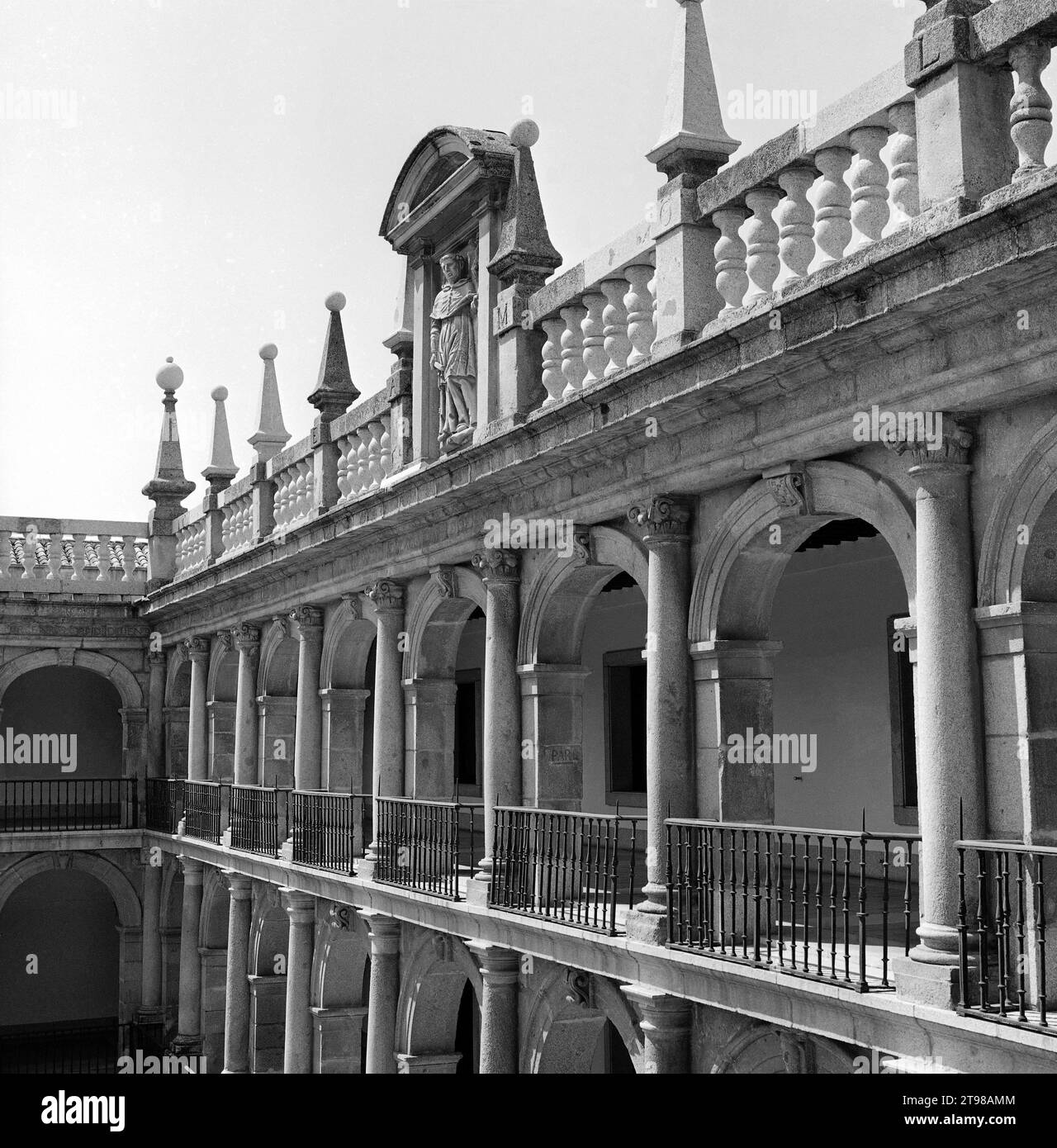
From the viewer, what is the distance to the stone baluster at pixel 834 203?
7.89m

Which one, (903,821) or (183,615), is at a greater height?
(183,615)

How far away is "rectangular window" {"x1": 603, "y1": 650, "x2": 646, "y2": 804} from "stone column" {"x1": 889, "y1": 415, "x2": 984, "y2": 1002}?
9.48m

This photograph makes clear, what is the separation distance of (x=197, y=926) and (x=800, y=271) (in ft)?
52.1

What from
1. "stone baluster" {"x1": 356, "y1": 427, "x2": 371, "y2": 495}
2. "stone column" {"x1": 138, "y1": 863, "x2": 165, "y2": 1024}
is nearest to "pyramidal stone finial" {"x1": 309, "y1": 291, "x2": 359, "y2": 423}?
"stone baluster" {"x1": 356, "y1": 427, "x2": 371, "y2": 495}

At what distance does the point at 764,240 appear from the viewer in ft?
28.5

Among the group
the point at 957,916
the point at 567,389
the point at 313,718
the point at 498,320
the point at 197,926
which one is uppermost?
the point at 498,320

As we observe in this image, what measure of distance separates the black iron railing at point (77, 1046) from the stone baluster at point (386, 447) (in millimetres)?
12196

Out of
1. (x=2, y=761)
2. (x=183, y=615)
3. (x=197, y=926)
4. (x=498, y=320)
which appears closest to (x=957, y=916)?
(x=498, y=320)

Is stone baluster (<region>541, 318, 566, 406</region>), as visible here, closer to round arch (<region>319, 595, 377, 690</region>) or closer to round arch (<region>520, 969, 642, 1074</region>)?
round arch (<region>520, 969, 642, 1074</region>)

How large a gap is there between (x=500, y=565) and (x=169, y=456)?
1481 cm

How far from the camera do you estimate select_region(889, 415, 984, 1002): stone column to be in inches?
290

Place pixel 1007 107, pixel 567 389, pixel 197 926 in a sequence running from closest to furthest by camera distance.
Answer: pixel 1007 107
pixel 567 389
pixel 197 926

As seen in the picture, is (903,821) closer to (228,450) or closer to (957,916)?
(957,916)

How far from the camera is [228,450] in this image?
22.4m
